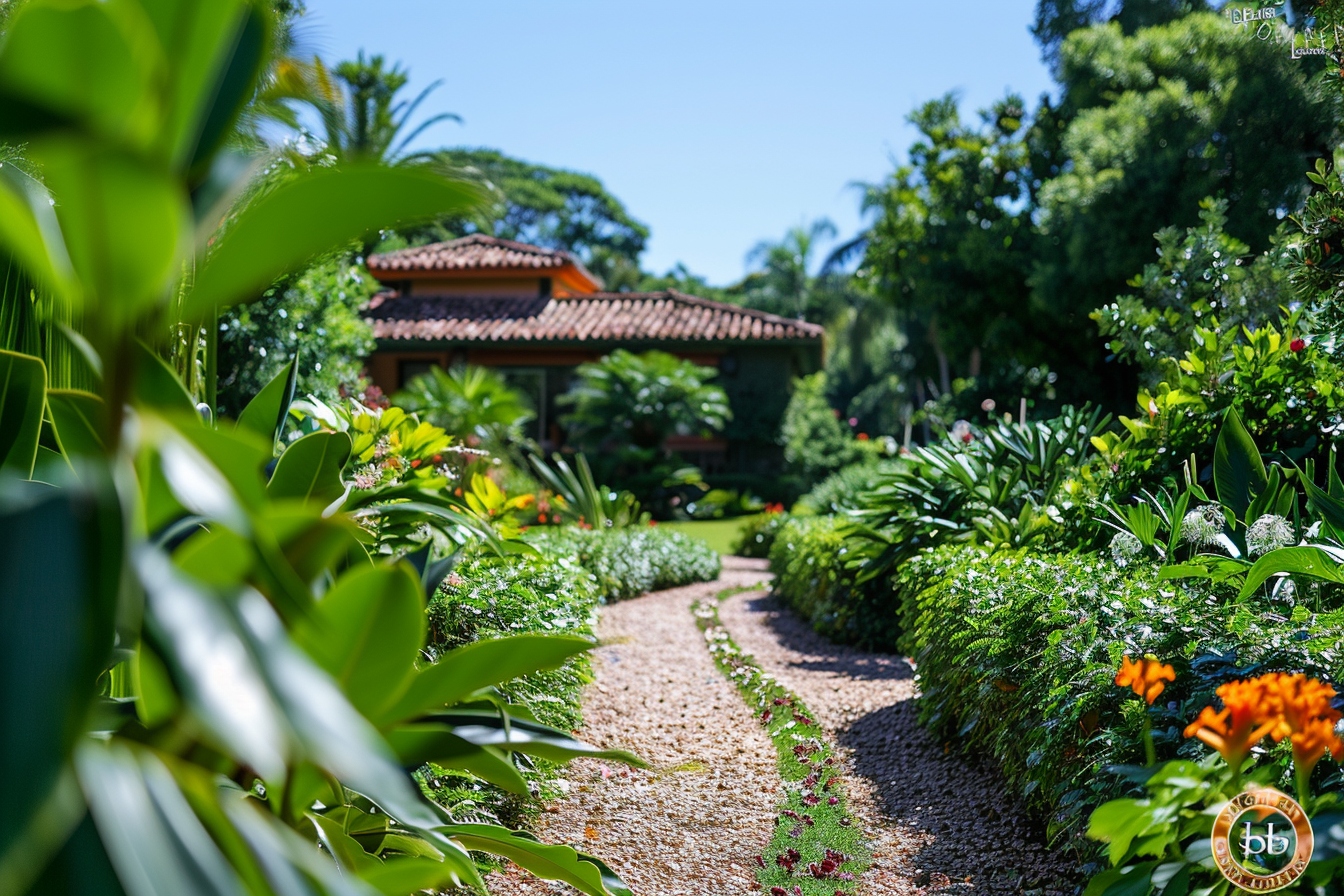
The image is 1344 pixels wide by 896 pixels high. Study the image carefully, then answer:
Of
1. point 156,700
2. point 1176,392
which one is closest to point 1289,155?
point 1176,392

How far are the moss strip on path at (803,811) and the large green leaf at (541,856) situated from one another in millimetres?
1259

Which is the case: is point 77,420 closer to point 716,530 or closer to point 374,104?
point 716,530

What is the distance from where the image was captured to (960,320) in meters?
15.9

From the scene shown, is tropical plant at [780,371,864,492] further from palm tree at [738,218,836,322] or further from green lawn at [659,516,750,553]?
palm tree at [738,218,836,322]

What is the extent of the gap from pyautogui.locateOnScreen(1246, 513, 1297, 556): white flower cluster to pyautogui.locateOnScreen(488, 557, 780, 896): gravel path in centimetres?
192

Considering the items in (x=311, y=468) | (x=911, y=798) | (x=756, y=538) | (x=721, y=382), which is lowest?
(x=911, y=798)

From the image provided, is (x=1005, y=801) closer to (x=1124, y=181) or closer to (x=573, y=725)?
(x=573, y=725)

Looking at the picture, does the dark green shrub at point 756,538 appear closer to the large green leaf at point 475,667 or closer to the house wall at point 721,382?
the house wall at point 721,382

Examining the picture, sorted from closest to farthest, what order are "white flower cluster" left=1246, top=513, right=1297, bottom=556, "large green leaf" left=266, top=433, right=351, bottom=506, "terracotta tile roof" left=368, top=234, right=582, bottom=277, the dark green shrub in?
1. "large green leaf" left=266, top=433, right=351, bottom=506
2. "white flower cluster" left=1246, top=513, right=1297, bottom=556
3. the dark green shrub
4. "terracotta tile roof" left=368, top=234, right=582, bottom=277

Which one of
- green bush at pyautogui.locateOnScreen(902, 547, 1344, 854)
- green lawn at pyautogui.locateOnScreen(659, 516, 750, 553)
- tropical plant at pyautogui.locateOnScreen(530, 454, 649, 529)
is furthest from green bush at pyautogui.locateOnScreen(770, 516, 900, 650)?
green lawn at pyautogui.locateOnScreen(659, 516, 750, 553)

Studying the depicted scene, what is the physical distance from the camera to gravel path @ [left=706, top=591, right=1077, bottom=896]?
292cm

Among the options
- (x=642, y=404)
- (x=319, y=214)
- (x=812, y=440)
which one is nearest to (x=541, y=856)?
(x=319, y=214)

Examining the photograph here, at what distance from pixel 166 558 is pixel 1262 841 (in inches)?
72.4

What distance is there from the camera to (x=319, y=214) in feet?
3.10
